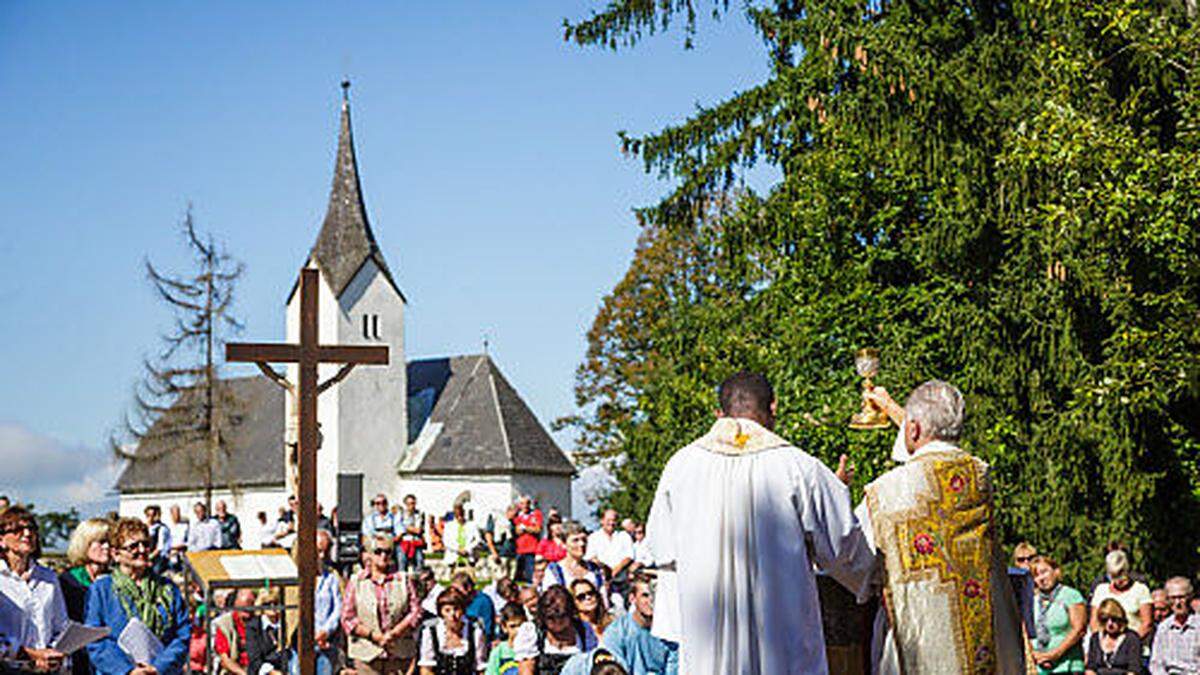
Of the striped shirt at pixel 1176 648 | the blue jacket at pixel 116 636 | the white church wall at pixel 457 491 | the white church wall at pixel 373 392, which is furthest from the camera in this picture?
the white church wall at pixel 373 392

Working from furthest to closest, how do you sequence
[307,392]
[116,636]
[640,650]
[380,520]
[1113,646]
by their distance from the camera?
[380,520], [1113,646], [307,392], [640,650], [116,636]

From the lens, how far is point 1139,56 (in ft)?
51.8

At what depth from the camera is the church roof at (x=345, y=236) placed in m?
65.5

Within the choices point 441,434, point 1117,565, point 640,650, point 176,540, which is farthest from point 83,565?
point 441,434

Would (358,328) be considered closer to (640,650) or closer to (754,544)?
(640,650)

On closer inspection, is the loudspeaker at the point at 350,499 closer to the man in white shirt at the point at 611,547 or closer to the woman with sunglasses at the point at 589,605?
the man in white shirt at the point at 611,547

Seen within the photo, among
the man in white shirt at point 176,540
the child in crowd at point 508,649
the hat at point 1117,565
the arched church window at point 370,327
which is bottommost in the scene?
the child in crowd at point 508,649

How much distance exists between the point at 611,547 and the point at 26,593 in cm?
1221

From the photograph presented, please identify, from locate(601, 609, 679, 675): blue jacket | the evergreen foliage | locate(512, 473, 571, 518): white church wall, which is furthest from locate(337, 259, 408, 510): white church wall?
locate(601, 609, 679, 675): blue jacket

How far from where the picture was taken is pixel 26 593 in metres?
8.59

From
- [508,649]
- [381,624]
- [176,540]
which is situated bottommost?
[508,649]

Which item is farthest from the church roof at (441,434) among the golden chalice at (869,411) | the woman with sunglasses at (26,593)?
the golden chalice at (869,411)

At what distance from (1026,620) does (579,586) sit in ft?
17.0

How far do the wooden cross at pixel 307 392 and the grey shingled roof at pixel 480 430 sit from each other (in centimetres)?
5251
